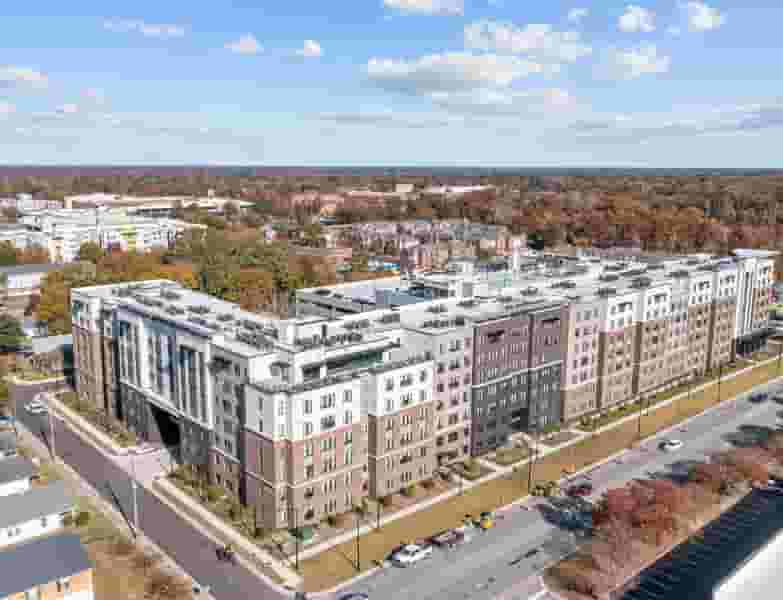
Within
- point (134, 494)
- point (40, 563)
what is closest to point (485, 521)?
point (134, 494)

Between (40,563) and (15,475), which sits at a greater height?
(40,563)

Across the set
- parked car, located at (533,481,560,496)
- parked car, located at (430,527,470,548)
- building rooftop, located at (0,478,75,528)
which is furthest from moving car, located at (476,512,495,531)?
building rooftop, located at (0,478,75,528)

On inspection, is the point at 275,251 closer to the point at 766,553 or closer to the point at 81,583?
the point at 81,583

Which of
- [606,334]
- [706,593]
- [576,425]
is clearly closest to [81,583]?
[706,593]

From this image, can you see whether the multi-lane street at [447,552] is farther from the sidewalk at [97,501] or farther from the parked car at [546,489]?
the parked car at [546,489]

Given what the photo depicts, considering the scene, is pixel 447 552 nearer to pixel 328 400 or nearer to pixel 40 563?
pixel 328 400

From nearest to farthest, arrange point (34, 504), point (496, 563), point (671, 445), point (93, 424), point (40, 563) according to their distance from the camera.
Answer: point (40, 563) → point (496, 563) → point (34, 504) → point (671, 445) → point (93, 424)

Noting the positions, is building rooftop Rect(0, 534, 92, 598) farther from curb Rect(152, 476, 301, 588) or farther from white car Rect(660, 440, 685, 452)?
white car Rect(660, 440, 685, 452)
